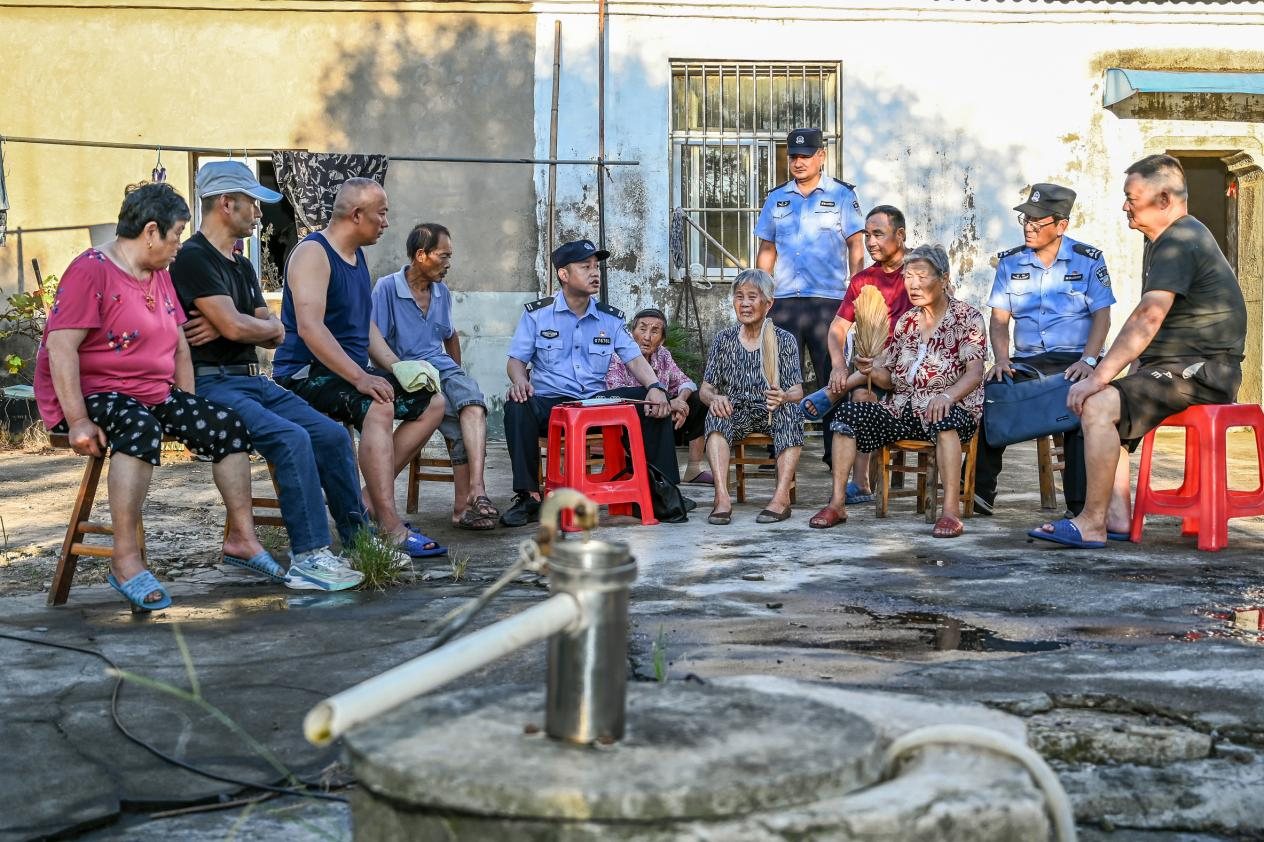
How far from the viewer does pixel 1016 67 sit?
Answer: 39.5 feet

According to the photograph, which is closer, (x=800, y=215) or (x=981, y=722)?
(x=981, y=722)

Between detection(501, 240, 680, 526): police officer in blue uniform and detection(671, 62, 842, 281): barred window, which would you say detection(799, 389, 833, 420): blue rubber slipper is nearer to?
detection(501, 240, 680, 526): police officer in blue uniform

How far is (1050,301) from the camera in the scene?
733cm

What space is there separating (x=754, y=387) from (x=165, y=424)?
11.0 feet

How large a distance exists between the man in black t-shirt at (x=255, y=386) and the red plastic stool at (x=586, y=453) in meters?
1.42

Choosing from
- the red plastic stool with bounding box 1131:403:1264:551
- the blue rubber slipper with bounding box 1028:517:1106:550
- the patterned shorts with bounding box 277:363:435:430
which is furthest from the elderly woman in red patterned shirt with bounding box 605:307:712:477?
the red plastic stool with bounding box 1131:403:1264:551

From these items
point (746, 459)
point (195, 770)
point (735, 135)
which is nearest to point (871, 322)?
point (746, 459)

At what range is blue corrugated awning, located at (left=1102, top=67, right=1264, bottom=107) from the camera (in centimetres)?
1179

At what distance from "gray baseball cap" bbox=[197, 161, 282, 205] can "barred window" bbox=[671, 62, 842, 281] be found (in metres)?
6.98

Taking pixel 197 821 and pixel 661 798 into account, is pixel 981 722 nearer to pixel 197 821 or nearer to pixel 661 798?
pixel 661 798

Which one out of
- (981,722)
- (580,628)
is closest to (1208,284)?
(981,722)

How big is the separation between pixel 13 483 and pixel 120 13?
5093mm

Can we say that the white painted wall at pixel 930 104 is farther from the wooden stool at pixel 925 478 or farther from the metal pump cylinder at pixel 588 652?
the metal pump cylinder at pixel 588 652

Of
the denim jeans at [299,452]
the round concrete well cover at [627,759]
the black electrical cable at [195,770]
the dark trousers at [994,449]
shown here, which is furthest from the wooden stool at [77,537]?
the dark trousers at [994,449]
